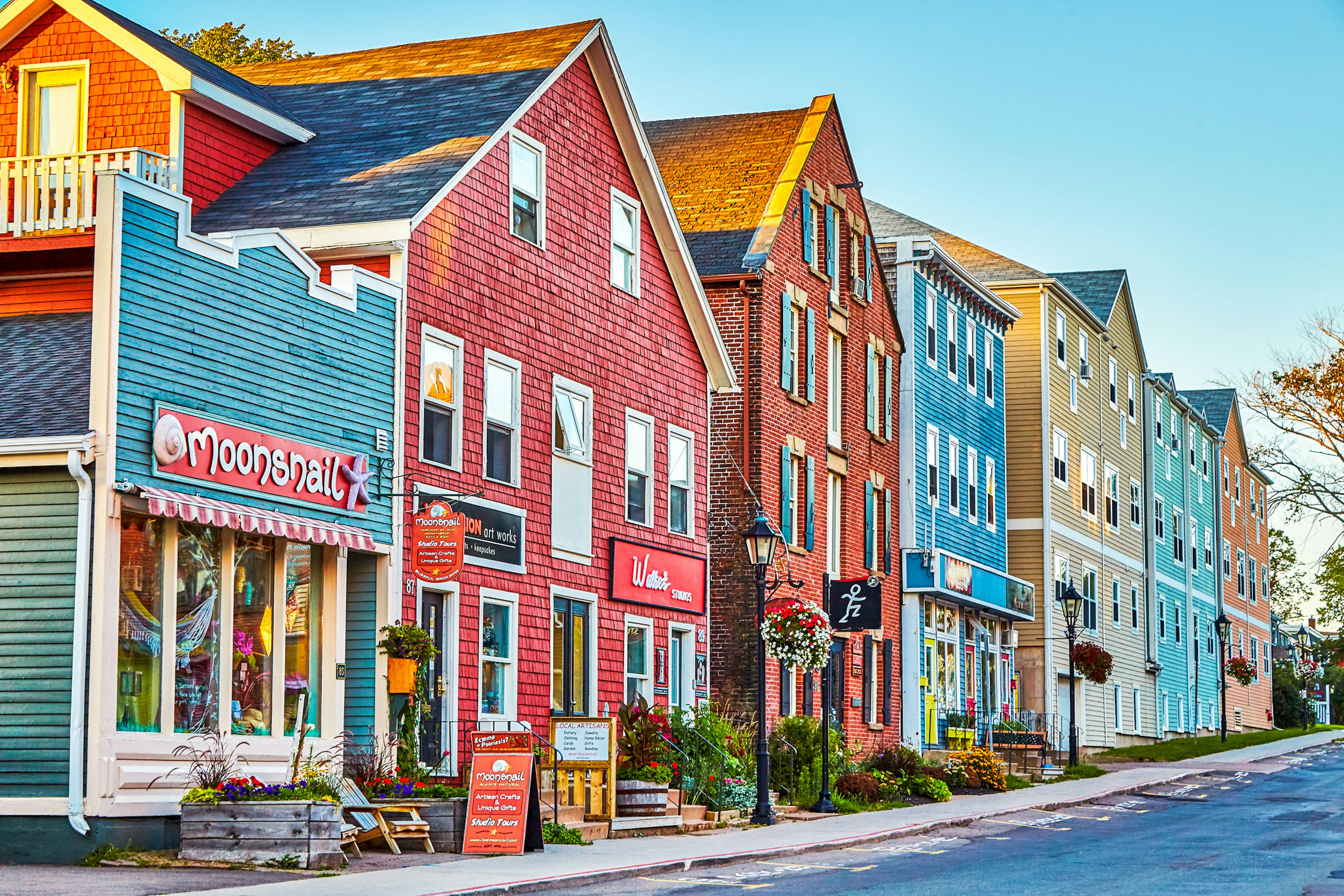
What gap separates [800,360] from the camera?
3125cm

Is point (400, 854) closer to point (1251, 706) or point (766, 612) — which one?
point (766, 612)

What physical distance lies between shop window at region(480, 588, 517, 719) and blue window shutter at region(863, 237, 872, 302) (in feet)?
51.9

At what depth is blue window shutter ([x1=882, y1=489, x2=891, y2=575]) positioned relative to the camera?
1389 inches

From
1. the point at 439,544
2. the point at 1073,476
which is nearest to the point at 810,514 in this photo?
the point at 439,544

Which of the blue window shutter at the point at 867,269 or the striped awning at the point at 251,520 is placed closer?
the striped awning at the point at 251,520

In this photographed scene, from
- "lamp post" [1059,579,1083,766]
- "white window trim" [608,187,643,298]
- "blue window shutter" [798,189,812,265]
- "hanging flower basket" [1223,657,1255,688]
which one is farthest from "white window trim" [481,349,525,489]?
"hanging flower basket" [1223,657,1255,688]

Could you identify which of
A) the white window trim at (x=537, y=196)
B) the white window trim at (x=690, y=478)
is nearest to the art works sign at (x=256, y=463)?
the white window trim at (x=537, y=196)

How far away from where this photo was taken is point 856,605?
30.5m

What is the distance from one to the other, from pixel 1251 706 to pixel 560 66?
203 ft

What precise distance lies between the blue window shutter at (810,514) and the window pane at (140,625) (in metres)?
16.7

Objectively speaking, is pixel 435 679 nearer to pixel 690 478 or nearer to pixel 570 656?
pixel 570 656

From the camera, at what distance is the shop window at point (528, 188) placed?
2234 centimetres

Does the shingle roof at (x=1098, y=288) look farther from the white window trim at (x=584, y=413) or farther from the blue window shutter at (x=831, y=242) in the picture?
the white window trim at (x=584, y=413)

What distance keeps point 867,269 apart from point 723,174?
4.62 m
